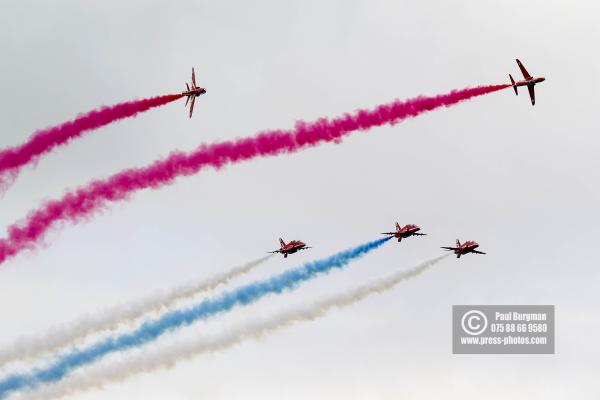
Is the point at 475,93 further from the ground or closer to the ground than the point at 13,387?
further from the ground

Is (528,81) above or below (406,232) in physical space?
above

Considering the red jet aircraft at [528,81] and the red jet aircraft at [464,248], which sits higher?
the red jet aircraft at [528,81]

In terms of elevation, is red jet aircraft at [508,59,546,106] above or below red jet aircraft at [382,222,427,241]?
above

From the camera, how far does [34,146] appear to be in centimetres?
11425

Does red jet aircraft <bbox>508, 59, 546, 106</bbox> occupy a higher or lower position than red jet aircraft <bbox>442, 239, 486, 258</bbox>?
higher

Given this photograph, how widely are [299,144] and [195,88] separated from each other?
11.8 metres

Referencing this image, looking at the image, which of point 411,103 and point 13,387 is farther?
point 411,103

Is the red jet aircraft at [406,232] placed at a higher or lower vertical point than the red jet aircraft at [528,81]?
lower

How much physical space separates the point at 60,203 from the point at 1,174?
19.7 ft

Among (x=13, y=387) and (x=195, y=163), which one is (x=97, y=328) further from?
(x=195, y=163)

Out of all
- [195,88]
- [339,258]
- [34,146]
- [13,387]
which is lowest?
[13,387]

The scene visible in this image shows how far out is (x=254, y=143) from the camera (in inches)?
4569

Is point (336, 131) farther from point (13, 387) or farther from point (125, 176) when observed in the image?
point (13, 387)

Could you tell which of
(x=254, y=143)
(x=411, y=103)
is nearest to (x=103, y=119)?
(x=254, y=143)
